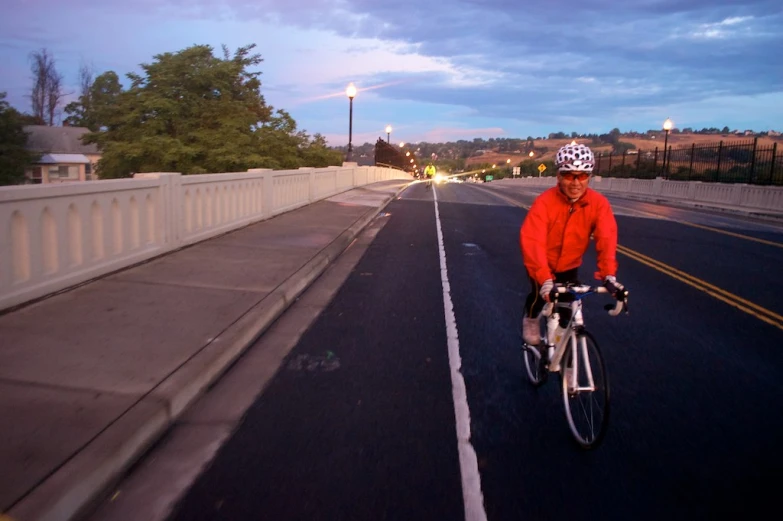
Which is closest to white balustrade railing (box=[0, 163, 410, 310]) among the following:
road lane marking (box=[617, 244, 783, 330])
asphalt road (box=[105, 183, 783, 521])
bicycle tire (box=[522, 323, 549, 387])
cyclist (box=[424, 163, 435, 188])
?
asphalt road (box=[105, 183, 783, 521])

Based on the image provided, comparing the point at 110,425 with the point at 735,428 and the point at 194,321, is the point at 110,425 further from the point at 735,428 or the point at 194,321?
the point at 735,428

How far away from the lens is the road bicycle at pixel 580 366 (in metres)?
4.48

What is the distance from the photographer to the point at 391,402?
550 centimetres

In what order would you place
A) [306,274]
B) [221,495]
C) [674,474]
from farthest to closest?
[306,274] → [674,474] → [221,495]

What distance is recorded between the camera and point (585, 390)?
4.54 metres

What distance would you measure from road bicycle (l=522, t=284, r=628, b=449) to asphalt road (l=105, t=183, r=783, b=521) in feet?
0.63

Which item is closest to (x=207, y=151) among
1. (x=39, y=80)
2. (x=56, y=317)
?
(x=56, y=317)

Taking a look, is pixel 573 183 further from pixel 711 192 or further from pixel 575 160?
pixel 711 192

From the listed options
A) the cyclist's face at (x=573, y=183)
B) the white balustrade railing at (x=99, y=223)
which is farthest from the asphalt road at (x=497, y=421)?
the white balustrade railing at (x=99, y=223)

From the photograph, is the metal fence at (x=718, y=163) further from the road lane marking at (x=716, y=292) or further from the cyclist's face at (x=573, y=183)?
the cyclist's face at (x=573, y=183)

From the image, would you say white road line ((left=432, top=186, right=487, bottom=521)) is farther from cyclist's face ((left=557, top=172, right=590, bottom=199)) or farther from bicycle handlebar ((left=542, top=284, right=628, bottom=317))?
cyclist's face ((left=557, top=172, right=590, bottom=199))

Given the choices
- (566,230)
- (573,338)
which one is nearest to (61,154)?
(566,230)

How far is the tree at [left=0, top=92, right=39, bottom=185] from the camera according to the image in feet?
84.7

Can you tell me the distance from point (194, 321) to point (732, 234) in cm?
1616
